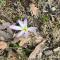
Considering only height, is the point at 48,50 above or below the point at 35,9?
below

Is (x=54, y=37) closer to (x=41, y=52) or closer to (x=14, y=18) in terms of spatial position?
(x=41, y=52)

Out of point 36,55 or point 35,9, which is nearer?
point 36,55

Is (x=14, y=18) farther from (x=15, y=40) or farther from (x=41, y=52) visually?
(x=41, y=52)

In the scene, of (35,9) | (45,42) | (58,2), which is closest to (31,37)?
(45,42)

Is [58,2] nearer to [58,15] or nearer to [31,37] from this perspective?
[58,15]

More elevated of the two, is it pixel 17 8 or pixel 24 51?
pixel 17 8

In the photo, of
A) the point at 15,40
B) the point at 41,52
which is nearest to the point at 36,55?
the point at 41,52

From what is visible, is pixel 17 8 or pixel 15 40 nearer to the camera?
pixel 15 40
